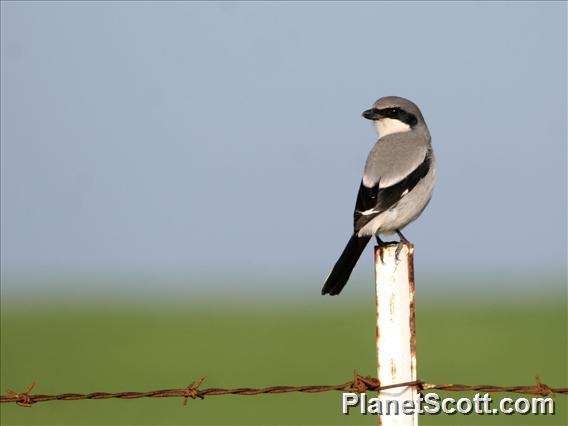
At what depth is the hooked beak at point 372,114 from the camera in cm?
776

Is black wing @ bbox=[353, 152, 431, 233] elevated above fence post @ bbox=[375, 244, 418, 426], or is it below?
above

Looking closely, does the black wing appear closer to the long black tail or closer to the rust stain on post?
the long black tail

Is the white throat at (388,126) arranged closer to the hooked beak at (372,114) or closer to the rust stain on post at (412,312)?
the hooked beak at (372,114)

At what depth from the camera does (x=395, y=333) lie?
4.37 m

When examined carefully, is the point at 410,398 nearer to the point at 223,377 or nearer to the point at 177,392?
the point at 177,392

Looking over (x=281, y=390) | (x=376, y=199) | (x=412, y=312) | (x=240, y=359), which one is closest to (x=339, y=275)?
(x=376, y=199)

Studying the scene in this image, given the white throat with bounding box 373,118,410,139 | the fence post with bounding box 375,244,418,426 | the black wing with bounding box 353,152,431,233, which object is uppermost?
the white throat with bounding box 373,118,410,139

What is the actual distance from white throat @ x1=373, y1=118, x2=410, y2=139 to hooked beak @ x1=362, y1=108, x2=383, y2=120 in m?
0.03

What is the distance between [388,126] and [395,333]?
3561 mm

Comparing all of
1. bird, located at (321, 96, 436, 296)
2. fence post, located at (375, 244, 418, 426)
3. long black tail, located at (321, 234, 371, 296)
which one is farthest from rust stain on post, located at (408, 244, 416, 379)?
bird, located at (321, 96, 436, 296)

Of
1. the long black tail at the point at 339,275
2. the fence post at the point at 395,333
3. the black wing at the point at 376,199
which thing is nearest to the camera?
the fence post at the point at 395,333

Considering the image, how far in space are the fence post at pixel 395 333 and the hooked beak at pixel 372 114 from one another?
11.2ft

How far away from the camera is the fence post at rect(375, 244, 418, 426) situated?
4375 millimetres

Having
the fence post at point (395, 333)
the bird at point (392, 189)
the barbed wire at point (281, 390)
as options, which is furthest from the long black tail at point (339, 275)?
the fence post at point (395, 333)
